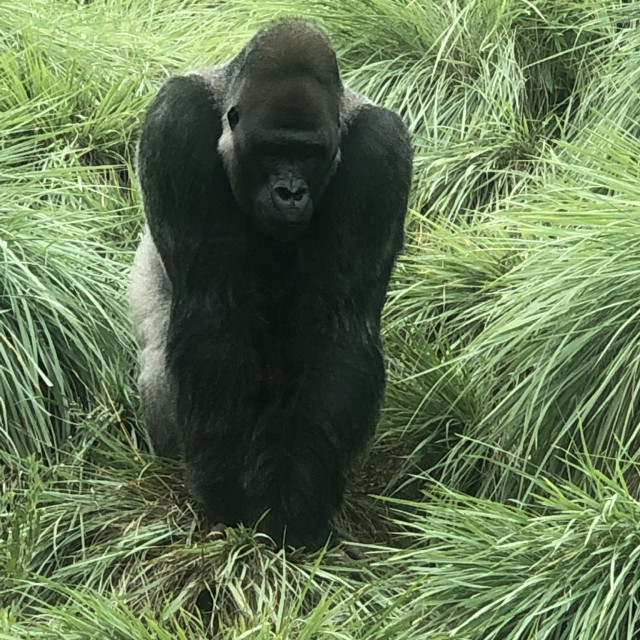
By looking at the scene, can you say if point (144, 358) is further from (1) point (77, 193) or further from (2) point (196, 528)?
(1) point (77, 193)

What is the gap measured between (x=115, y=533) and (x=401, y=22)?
260cm

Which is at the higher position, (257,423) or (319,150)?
(319,150)

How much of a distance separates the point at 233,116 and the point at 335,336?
0.65 m

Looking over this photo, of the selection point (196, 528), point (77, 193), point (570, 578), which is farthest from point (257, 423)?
point (77, 193)

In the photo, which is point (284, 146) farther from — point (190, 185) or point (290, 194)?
point (190, 185)

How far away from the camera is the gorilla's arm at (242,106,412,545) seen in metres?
3.36

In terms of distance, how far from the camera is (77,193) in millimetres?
4551

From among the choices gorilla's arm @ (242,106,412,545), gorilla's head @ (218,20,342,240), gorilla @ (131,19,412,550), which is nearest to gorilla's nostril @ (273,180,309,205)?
gorilla's head @ (218,20,342,240)

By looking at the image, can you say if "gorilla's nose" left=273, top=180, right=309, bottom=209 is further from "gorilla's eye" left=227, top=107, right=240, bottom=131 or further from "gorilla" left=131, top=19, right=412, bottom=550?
"gorilla's eye" left=227, top=107, right=240, bottom=131

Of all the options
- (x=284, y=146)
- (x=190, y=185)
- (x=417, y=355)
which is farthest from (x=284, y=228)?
(x=417, y=355)

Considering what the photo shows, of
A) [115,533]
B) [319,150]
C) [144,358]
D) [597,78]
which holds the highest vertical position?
[319,150]

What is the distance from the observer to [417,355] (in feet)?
13.2

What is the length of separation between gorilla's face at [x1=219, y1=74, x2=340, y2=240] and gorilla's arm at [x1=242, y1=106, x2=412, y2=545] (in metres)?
0.15

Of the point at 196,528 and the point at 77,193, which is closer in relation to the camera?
the point at 196,528
